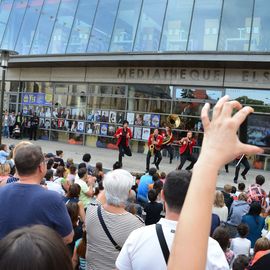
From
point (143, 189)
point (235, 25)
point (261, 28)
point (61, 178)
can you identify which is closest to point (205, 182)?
point (61, 178)

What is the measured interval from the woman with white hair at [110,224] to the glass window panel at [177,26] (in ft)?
49.3

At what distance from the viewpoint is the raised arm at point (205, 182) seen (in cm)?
116

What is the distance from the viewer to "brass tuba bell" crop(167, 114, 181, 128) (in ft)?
61.0

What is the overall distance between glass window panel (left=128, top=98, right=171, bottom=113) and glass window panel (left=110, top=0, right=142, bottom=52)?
2802mm

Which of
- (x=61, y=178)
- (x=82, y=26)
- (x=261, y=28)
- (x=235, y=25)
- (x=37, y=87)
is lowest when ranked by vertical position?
(x=61, y=178)

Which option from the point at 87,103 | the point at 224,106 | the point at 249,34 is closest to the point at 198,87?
the point at 249,34

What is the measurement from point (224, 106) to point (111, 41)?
18.9 metres

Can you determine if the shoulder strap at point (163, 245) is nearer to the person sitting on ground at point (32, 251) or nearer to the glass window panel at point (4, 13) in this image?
the person sitting on ground at point (32, 251)

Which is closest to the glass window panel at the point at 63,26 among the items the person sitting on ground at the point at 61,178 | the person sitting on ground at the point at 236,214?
the person sitting on ground at the point at 61,178

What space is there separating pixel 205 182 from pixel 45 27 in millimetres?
22763

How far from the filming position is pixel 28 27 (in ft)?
76.5

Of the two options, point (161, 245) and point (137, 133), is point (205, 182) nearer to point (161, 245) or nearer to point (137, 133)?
point (161, 245)

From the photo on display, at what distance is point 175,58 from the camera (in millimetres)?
16719

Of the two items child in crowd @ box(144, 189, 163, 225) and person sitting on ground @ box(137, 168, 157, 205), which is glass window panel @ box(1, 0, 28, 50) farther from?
child in crowd @ box(144, 189, 163, 225)
